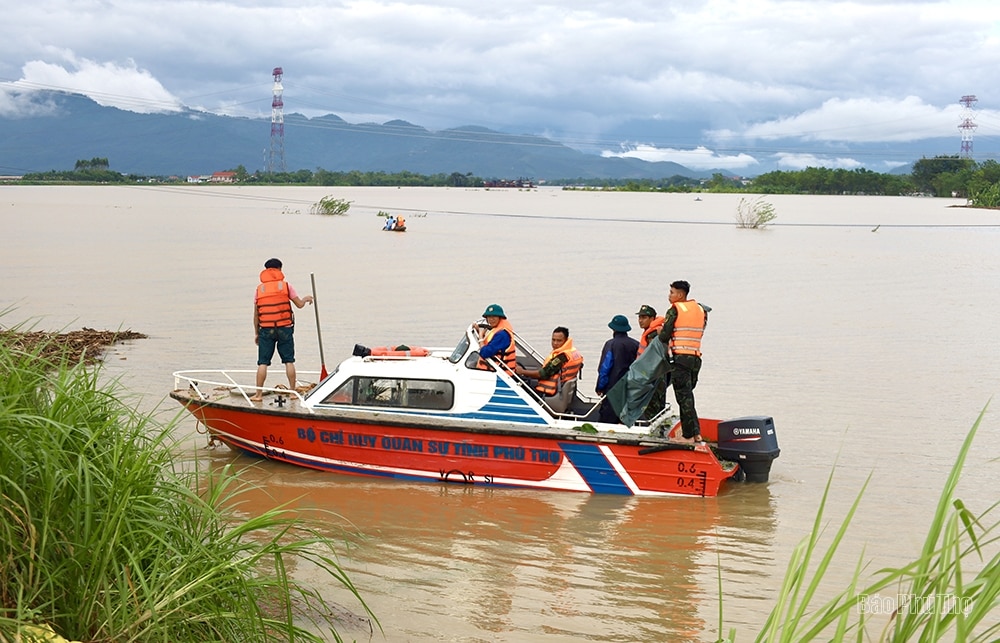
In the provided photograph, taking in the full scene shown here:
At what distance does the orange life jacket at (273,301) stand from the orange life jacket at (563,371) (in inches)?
133

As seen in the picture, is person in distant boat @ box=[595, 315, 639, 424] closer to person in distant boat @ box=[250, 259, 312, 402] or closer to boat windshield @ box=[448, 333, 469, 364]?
boat windshield @ box=[448, 333, 469, 364]

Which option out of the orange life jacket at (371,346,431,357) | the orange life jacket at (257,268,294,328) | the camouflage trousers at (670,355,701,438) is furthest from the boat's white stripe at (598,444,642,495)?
the orange life jacket at (257,268,294,328)

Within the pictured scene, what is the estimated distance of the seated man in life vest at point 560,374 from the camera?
11250mm

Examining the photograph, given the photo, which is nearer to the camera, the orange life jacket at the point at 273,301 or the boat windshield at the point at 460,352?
the boat windshield at the point at 460,352

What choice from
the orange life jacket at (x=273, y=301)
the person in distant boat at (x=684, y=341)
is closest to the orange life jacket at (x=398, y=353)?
the orange life jacket at (x=273, y=301)

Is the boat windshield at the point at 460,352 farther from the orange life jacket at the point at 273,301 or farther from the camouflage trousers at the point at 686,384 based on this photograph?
the orange life jacket at the point at 273,301

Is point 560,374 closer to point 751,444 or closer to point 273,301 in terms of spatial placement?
point 751,444

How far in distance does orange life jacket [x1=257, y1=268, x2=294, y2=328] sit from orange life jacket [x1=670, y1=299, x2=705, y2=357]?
4.74m

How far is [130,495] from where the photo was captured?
505cm

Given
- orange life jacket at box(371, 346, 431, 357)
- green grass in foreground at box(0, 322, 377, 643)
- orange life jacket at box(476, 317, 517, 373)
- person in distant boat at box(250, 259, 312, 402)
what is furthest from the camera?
person in distant boat at box(250, 259, 312, 402)

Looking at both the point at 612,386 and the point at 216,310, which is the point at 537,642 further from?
the point at 216,310

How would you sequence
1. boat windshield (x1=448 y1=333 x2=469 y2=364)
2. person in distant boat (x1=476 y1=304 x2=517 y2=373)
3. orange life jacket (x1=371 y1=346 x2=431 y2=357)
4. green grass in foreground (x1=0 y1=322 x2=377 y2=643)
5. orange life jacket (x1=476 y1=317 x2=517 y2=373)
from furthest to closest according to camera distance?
orange life jacket (x1=371 y1=346 x2=431 y2=357) → boat windshield (x1=448 y1=333 x2=469 y2=364) → orange life jacket (x1=476 y1=317 x2=517 y2=373) → person in distant boat (x1=476 y1=304 x2=517 y2=373) → green grass in foreground (x1=0 y1=322 x2=377 y2=643)

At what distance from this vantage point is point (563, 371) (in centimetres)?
1130

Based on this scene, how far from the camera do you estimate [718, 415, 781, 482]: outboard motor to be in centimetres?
1109
